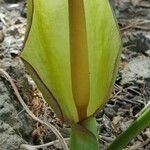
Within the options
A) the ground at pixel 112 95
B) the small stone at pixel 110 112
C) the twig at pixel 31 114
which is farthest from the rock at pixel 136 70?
the twig at pixel 31 114

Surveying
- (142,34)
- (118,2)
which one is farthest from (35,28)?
(118,2)

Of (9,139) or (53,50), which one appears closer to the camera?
(53,50)

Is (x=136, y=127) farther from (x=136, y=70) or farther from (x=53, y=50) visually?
(x=136, y=70)

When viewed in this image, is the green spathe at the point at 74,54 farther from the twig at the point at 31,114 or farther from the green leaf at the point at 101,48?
the twig at the point at 31,114

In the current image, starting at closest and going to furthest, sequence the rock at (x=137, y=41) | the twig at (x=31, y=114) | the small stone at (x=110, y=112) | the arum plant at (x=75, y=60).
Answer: the arum plant at (x=75, y=60) < the twig at (x=31, y=114) < the small stone at (x=110, y=112) < the rock at (x=137, y=41)

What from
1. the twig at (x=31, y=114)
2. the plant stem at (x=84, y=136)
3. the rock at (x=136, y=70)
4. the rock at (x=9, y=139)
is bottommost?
the rock at (x=136, y=70)

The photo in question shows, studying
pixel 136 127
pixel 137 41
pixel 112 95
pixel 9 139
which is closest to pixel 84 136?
pixel 136 127

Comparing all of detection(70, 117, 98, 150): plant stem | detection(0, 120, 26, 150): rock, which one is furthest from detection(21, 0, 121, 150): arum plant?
detection(0, 120, 26, 150): rock
